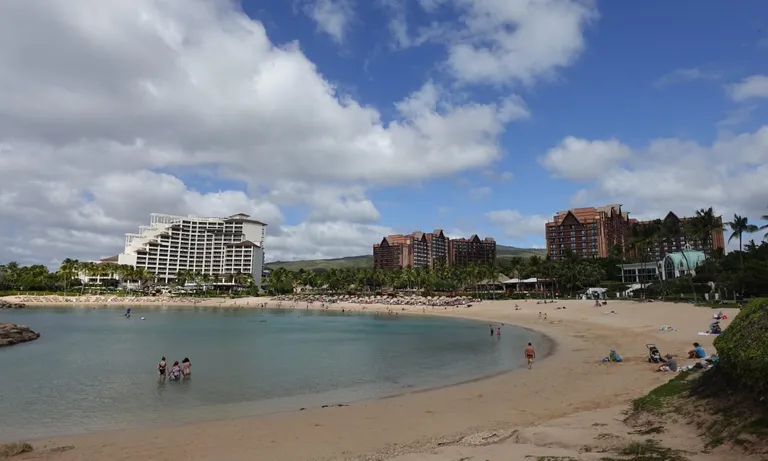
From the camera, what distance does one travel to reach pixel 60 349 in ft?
112

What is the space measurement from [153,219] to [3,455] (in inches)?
8226

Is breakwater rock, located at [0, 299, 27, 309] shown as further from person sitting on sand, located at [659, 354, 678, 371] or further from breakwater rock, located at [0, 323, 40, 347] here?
person sitting on sand, located at [659, 354, 678, 371]

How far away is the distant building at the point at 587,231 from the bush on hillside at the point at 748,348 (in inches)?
6061

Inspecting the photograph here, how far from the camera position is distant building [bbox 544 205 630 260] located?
15825 centimetres

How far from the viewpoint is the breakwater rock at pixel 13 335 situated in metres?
37.6

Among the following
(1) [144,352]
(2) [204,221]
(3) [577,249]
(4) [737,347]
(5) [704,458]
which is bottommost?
(1) [144,352]

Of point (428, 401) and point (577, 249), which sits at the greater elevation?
point (577, 249)

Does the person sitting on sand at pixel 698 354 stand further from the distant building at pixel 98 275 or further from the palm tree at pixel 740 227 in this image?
the distant building at pixel 98 275

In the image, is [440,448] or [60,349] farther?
Answer: [60,349]

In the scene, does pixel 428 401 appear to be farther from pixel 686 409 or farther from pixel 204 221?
pixel 204 221

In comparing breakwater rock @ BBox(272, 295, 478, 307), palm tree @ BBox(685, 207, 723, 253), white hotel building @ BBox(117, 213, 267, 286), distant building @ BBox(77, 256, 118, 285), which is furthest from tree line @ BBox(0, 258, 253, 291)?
palm tree @ BBox(685, 207, 723, 253)

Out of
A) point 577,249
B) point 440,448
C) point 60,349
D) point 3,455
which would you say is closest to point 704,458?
point 440,448

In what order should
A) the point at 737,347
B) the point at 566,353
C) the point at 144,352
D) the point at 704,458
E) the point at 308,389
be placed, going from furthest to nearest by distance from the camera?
the point at 144,352 < the point at 566,353 < the point at 308,389 < the point at 737,347 < the point at 704,458

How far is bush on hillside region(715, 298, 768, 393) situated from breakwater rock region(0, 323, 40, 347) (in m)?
46.6
